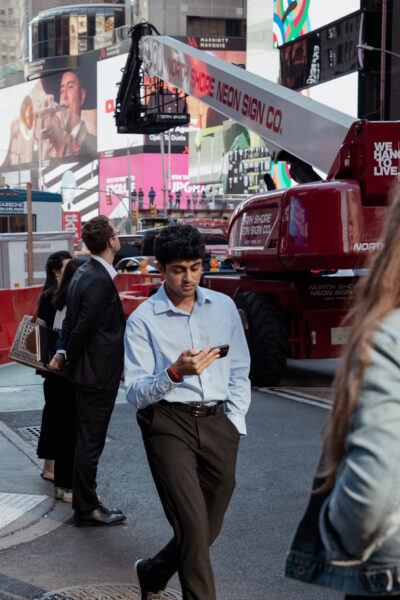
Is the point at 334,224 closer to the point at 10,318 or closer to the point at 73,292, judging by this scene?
the point at 73,292

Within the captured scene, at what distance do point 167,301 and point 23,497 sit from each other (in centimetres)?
318

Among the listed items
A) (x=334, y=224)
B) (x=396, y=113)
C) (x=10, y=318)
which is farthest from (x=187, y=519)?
(x=396, y=113)

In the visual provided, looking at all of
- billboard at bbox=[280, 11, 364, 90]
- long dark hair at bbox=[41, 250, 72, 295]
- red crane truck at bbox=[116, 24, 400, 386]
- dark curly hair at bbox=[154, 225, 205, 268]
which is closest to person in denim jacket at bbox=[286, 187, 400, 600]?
dark curly hair at bbox=[154, 225, 205, 268]

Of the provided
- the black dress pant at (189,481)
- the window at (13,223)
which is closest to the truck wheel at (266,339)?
the black dress pant at (189,481)

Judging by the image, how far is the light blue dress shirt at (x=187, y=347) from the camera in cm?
399

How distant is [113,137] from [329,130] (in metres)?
115

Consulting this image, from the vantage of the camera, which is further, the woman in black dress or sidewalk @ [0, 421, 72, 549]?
the woman in black dress

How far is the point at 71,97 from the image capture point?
443 feet

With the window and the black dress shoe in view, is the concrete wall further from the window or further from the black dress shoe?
the black dress shoe

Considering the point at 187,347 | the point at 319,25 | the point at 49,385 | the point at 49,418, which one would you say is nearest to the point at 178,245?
the point at 187,347

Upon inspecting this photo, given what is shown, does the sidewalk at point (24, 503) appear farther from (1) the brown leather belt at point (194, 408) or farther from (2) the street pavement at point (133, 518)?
(1) the brown leather belt at point (194, 408)

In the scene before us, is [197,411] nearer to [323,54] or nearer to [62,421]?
[62,421]

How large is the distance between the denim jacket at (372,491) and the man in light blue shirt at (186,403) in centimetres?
177

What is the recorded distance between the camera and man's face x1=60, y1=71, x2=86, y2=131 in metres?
133
